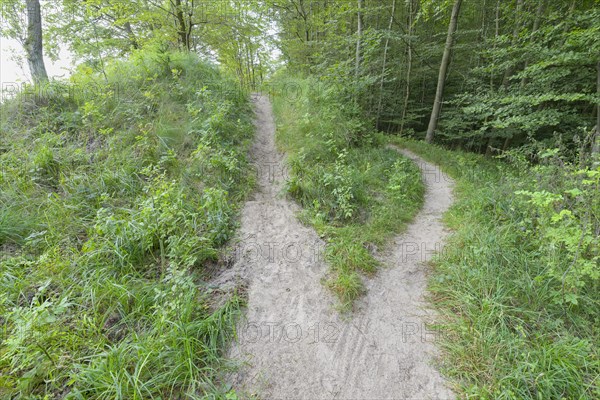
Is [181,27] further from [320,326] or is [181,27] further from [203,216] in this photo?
[320,326]

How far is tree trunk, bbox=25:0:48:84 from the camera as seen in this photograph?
19.9 feet

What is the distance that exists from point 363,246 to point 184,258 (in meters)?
2.54

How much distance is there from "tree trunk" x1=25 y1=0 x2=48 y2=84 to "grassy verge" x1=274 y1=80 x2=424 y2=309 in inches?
245

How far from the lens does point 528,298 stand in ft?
8.86

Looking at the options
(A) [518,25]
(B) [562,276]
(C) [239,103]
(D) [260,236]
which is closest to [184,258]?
(D) [260,236]

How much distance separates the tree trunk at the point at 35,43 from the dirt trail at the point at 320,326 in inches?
273

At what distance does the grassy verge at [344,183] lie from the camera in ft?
→ 11.8

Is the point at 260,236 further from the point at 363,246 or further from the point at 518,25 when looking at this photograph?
the point at 518,25

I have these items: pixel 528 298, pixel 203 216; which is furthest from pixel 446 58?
pixel 203 216

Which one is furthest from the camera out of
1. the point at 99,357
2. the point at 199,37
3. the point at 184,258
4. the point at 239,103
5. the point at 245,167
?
the point at 199,37

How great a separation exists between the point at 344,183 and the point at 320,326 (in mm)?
2885

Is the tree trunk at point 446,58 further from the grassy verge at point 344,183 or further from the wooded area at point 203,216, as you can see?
the grassy verge at point 344,183

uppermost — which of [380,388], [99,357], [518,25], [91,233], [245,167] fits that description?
[518,25]

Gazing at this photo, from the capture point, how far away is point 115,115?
580 cm
